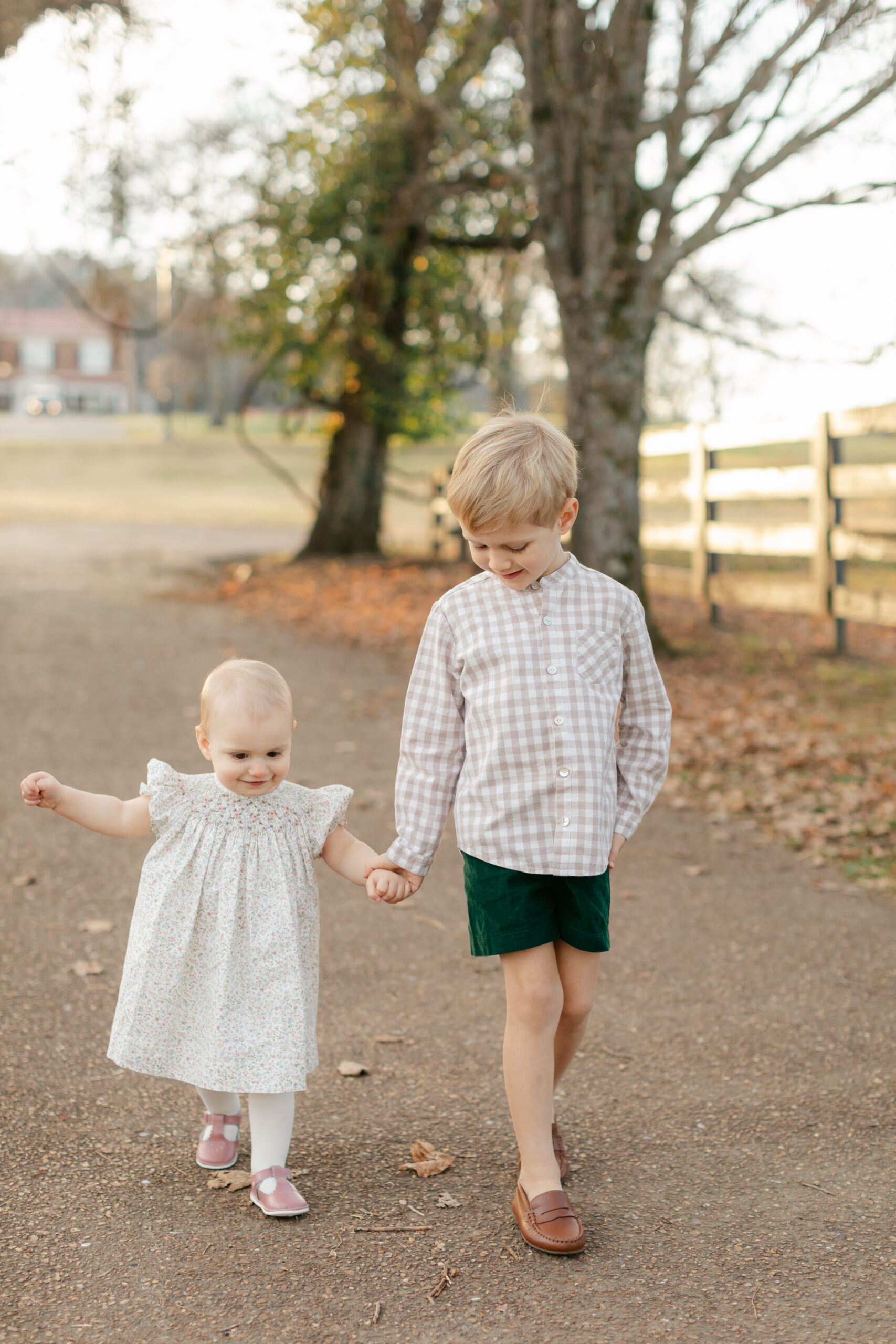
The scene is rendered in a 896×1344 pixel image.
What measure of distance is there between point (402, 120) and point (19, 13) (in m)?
3.95

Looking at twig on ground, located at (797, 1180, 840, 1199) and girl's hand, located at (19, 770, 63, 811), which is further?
twig on ground, located at (797, 1180, 840, 1199)

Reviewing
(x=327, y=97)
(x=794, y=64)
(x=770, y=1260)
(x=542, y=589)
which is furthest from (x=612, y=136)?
(x=770, y=1260)

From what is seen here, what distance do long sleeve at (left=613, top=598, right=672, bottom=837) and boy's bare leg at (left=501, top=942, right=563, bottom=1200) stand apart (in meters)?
0.37

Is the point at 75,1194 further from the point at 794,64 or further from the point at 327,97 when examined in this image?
the point at 327,97

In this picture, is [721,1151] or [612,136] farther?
[612,136]

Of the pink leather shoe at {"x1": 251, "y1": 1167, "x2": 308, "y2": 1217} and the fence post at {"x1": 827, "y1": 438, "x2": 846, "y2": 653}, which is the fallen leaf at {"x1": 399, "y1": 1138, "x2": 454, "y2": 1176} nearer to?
the pink leather shoe at {"x1": 251, "y1": 1167, "x2": 308, "y2": 1217}

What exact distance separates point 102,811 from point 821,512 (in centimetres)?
896

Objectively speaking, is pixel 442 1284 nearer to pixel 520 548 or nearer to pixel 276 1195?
pixel 276 1195

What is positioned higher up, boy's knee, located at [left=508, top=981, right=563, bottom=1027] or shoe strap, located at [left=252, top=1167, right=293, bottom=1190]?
boy's knee, located at [left=508, top=981, right=563, bottom=1027]

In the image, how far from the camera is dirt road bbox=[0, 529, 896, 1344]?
7.99ft

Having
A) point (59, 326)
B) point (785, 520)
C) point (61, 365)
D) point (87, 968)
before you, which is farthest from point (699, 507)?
point (61, 365)

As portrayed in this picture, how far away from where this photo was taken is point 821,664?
10.5 meters

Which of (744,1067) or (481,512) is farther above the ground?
(481,512)

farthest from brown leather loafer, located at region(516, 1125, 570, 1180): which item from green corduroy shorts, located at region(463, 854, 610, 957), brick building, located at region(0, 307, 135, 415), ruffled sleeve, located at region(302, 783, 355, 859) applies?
brick building, located at region(0, 307, 135, 415)
